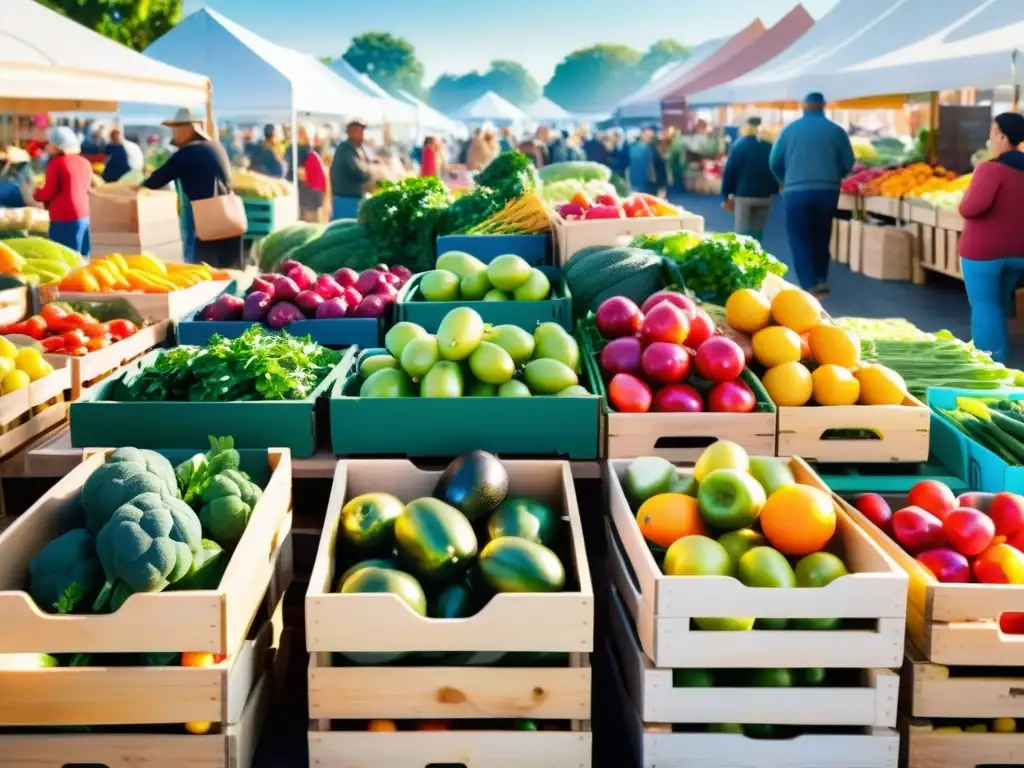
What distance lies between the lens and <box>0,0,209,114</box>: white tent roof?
7.30 meters

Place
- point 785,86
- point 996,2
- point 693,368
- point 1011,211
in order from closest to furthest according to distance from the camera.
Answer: point 693,368
point 1011,211
point 996,2
point 785,86

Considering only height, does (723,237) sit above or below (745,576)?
above

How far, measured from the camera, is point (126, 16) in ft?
121

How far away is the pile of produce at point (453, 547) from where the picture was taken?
9.17ft

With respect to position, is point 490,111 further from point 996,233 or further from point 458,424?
point 458,424

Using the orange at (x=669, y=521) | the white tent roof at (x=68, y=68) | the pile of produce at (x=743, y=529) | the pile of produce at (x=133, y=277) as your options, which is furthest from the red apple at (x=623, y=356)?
the white tent roof at (x=68, y=68)

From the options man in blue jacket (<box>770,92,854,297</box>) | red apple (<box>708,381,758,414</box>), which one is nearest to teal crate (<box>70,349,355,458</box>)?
red apple (<box>708,381,758,414</box>)

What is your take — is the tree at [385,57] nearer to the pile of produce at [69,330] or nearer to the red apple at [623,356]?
the pile of produce at [69,330]

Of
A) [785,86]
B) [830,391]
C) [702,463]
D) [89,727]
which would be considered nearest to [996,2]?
[785,86]

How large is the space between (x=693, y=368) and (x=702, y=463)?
735 millimetres

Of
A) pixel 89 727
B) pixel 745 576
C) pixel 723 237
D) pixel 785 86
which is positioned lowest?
pixel 89 727

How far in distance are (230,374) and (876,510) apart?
7.17 feet

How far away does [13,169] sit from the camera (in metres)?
15.1

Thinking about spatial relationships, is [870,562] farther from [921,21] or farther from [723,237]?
[921,21]
